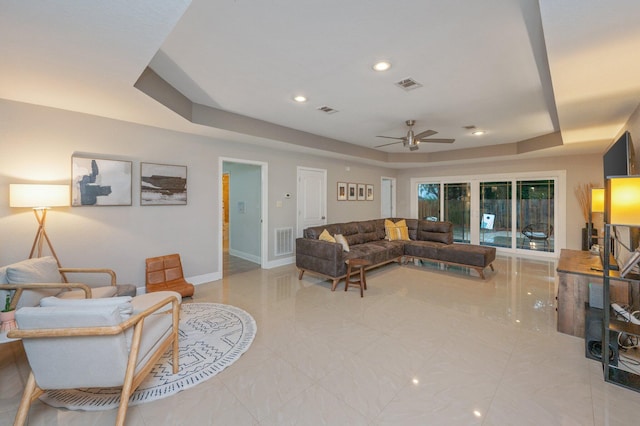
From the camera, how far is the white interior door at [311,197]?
19.6ft

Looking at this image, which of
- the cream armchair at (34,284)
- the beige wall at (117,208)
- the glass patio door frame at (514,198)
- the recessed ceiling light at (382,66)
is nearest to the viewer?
the cream armchair at (34,284)

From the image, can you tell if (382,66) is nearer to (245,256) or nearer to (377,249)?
(377,249)

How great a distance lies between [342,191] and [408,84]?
398cm

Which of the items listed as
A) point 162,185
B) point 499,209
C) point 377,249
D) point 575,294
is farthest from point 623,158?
point 162,185

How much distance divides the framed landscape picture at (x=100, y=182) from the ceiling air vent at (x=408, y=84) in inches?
145

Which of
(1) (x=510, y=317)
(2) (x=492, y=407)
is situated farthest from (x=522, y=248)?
(2) (x=492, y=407)

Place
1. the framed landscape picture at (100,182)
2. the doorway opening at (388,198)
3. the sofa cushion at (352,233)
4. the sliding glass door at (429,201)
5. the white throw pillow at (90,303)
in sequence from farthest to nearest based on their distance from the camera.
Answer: the doorway opening at (388,198) < the sliding glass door at (429,201) < the sofa cushion at (352,233) < the framed landscape picture at (100,182) < the white throw pillow at (90,303)

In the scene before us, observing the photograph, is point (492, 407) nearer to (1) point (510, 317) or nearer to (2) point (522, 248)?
(1) point (510, 317)

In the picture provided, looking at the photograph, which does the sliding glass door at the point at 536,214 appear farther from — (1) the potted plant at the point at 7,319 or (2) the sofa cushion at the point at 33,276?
(1) the potted plant at the point at 7,319

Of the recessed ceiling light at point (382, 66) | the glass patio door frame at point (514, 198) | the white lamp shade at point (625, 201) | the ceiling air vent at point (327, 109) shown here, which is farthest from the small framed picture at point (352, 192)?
the white lamp shade at point (625, 201)

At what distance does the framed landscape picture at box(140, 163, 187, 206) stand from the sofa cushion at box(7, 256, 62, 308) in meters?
1.35

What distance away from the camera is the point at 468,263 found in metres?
4.87

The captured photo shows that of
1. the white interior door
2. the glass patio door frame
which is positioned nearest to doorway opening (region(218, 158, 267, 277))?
the white interior door

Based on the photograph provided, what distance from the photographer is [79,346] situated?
4.83 feet
